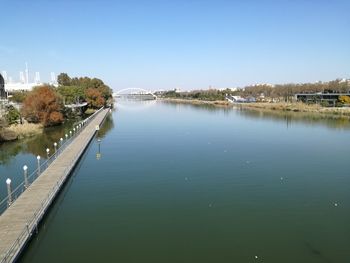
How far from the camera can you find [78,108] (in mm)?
68812

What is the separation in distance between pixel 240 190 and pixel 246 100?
335 ft

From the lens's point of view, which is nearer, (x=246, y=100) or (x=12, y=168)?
(x=12, y=168)

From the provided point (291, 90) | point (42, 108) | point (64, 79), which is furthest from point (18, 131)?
point (291, 90)

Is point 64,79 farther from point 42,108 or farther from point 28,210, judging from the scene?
point 28,210

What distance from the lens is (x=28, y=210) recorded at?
1305 cm

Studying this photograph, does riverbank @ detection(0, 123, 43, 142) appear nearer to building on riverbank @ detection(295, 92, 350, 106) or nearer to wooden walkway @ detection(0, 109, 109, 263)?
wooden walkway @ detection(0, 109, 109, 263)

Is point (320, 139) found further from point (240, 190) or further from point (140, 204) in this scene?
point (140, 204)

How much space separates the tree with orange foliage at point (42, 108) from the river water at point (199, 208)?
16.3 metres

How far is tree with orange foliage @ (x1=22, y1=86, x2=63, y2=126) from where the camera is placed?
42.6 metres

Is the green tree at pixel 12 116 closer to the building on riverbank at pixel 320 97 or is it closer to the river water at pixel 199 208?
the river water at pixel 199 208

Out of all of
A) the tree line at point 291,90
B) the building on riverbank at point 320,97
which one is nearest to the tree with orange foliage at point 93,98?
the building on riverbank at point 320,97

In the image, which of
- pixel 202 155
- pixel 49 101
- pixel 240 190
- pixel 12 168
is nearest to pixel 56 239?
pixel 240 190

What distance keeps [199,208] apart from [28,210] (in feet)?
21.4

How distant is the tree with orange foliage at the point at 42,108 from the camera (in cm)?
4262
